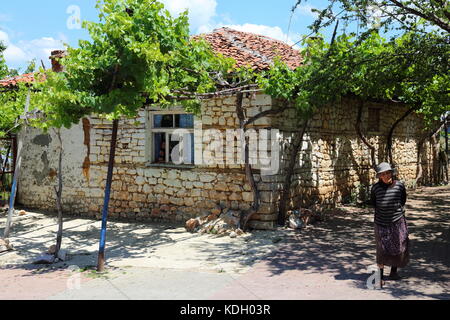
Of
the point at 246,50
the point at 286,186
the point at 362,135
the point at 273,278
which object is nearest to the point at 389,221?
the point at 273,278

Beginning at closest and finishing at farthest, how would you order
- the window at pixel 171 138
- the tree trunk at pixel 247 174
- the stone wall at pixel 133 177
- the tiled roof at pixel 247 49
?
the tree trunk at pixel 247 174
the stone wall at pixel 133 177
the tiled roof at pixel 247 49
the window at pixel 171 138

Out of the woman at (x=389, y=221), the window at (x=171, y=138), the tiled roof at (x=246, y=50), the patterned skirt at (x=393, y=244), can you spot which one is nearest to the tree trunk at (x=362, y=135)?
the tiled roof at (x=246, y=50)

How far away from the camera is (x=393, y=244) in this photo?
5.11 metres

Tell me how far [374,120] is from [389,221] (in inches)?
362

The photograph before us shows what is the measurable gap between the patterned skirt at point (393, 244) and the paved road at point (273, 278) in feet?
0.95

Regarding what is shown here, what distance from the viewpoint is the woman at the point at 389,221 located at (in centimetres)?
509

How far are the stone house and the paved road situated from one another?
2.01 m

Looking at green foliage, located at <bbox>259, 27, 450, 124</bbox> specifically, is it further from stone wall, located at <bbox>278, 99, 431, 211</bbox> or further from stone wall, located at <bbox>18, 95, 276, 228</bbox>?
stone wall, located at <bbox>278, 99, 431, 211</bbox>

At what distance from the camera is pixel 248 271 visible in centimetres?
584

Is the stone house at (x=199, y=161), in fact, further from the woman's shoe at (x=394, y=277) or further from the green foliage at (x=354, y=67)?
the woman's shoe at (x=394, y=277)

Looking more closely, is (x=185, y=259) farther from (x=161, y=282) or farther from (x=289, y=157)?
(x=289, y=157)

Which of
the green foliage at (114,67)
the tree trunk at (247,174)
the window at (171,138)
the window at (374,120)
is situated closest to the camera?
the green foliage at (114,67)

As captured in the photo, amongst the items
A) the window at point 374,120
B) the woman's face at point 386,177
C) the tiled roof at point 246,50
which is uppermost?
the tiled roof at point 246,50
